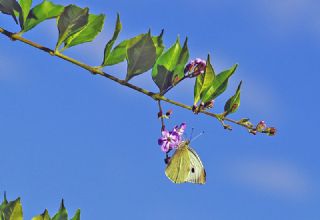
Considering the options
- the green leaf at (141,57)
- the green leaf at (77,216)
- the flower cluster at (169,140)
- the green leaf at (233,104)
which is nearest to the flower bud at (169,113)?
the flower cluster at (169,140)

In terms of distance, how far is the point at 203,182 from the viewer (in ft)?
11.3

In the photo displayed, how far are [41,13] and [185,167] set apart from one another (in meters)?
1.08

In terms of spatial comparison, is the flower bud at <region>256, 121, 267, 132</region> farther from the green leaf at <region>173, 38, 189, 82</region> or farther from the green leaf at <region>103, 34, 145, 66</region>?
the green leaf at <region>103, 34, 145, 66</region>

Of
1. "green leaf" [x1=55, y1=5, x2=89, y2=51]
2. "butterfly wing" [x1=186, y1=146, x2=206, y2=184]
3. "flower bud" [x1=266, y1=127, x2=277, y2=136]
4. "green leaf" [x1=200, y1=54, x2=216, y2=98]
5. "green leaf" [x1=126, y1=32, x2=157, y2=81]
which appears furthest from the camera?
"butterfly wing" [x1=186, y1=146, x2=206, y2=184]

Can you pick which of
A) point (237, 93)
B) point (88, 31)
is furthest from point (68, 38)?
point (237, 93)

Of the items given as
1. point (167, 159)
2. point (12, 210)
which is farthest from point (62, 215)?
point (167, 159)

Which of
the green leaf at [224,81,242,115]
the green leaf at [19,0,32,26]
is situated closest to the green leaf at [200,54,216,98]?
the green leaf at [224,81,242,115]

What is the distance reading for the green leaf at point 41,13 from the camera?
8.07 feet

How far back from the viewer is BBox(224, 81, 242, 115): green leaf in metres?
2.87

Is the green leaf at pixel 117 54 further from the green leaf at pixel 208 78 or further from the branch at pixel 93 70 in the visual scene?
the green leaf at pixel 208 78

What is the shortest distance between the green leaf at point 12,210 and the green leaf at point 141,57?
838 mm

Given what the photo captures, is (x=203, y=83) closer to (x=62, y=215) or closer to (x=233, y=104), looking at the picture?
(x=233, y=104)

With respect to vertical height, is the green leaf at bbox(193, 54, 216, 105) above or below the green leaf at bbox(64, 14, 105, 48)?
above

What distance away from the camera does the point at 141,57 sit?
2555mm
